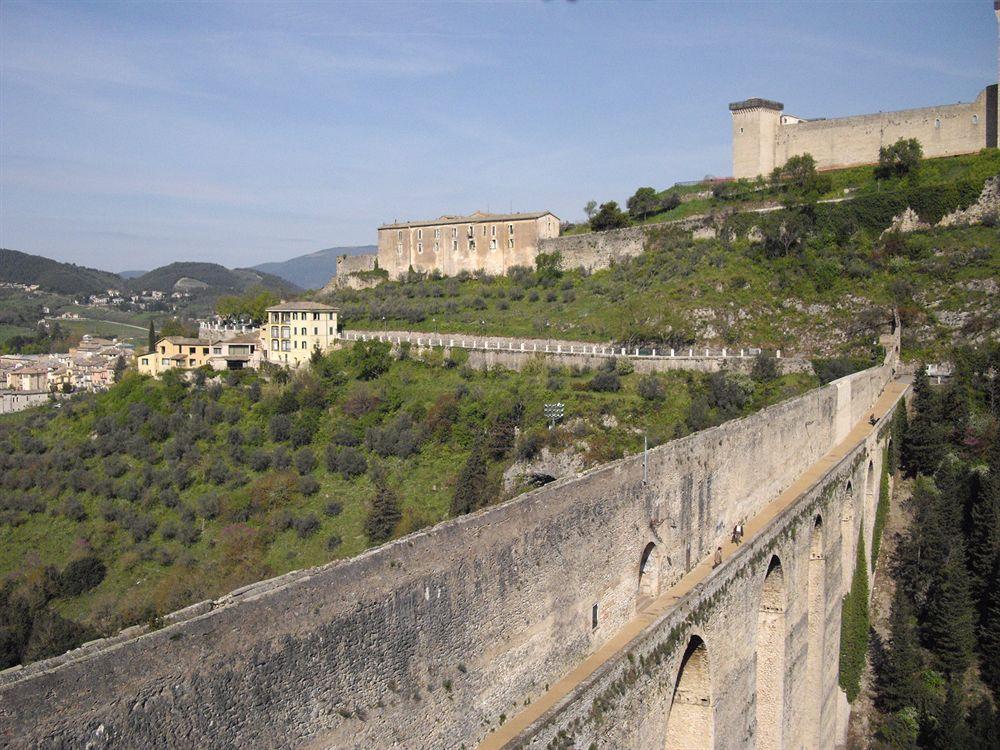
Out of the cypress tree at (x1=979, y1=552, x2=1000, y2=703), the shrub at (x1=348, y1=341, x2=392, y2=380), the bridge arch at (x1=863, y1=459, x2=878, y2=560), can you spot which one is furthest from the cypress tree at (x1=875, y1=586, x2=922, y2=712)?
the shrub at (x1=348, y1=341, x2=392, y2=380)

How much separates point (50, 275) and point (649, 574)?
17913cm

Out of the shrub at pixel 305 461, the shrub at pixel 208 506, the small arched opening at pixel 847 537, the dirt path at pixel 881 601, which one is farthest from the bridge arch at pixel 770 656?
the shrub at pixel 208 506

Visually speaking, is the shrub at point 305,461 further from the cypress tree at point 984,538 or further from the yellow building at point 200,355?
the cypress tree at point 984,538

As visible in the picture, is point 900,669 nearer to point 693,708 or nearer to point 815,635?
point 815,635

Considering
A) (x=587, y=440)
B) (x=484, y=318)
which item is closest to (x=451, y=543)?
(x=587, y=440)

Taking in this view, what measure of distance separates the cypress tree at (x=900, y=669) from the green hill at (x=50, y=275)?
159 meters

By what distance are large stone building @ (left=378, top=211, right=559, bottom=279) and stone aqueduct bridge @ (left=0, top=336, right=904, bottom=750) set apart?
33059 mm

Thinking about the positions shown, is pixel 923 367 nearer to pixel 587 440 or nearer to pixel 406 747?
pixel 587 440

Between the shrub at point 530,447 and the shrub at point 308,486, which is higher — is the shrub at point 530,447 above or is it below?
above

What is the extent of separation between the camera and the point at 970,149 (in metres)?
38.2

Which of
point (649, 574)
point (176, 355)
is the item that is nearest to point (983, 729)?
point (649, 574)

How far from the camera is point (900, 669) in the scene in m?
17.3

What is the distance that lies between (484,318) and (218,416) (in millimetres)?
12573

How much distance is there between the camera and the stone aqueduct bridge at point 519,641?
15.0 ft
